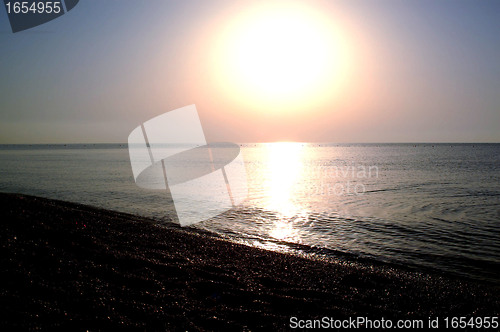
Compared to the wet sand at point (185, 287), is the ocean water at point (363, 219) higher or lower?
lower

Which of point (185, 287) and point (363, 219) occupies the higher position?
point (185, 287)

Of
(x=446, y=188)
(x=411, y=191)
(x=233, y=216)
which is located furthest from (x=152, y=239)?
(x=446, y=188)

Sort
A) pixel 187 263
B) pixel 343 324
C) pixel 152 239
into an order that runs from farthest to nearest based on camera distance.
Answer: pixel 152 239
pixel 187 263
pixel 343 324

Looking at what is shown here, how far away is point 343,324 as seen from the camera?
6.17m

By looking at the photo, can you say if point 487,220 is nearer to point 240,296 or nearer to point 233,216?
point 233,216

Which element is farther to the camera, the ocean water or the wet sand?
the ocean water

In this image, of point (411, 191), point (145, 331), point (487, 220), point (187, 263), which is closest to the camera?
point (145, 331)

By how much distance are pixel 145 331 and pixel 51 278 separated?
298 cm

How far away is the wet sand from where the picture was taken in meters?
5.73

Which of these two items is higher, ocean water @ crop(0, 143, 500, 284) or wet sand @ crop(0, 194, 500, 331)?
wet sand @ crop(0, 194, 500, 331)

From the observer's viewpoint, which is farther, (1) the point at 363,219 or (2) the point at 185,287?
(1) the point at 363,219

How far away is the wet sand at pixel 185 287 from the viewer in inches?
225

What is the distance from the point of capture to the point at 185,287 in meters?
7.29

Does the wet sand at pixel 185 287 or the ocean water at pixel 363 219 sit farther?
the ocean water at pixel 363 219
